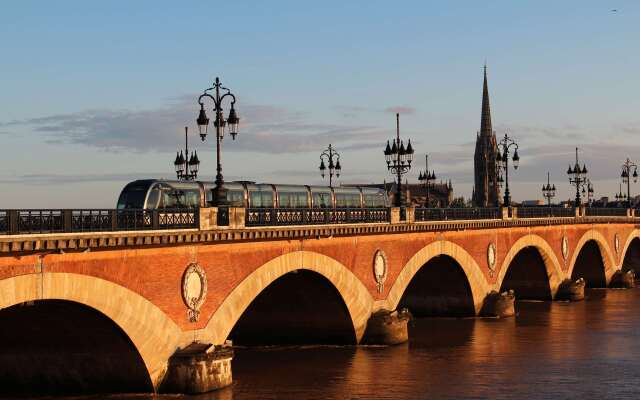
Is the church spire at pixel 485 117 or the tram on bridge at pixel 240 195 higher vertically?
the church spire at pixel 485 117

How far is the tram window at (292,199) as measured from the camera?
46.5 meters

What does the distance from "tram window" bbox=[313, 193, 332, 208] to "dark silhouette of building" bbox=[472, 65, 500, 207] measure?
123 meters

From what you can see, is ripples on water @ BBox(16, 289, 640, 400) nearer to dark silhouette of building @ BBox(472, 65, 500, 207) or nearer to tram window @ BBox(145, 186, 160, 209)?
tram window @ BBox(145, 186, 160, 209)

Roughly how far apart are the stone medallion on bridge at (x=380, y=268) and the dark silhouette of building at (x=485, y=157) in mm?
130353

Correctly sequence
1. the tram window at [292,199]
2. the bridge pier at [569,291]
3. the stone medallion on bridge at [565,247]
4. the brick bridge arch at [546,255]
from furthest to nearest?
the stone medallion on bridge at [565,247] → the bridge pier at [569,291] → the brick bridge arch at [546,255] → the tram window at [292,199]

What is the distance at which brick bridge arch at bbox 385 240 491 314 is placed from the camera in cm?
4369

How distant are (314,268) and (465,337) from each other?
38.6 ft

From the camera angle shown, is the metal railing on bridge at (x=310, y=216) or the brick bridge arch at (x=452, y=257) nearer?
the metal railing on bridge at (x=310, y=216)

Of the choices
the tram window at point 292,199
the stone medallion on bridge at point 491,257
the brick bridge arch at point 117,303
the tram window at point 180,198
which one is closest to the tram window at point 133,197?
the tram window at point 180,198

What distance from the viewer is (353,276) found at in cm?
3981

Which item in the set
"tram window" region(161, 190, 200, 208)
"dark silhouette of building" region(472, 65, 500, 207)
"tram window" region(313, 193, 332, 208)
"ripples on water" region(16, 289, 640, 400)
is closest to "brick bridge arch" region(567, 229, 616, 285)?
"ripples on water" region(16, 289, 640, 400)

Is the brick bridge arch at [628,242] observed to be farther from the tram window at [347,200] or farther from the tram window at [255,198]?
the tram window at [255,198]

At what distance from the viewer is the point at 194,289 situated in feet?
99.3

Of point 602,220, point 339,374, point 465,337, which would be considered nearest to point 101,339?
point 339,374
